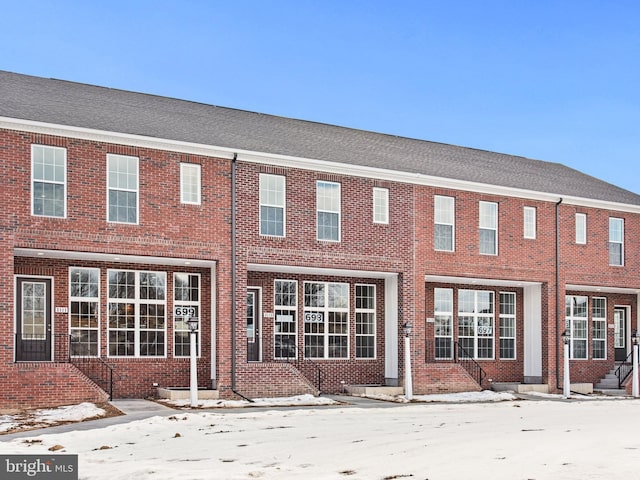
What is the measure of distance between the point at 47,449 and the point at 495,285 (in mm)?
20312

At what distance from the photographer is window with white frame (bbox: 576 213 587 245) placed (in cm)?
3284

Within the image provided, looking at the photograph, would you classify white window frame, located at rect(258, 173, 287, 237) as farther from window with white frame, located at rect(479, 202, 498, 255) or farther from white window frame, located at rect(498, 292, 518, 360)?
white window frame, located at rect(498, 292, 518, 360)

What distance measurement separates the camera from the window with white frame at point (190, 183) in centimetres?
2484

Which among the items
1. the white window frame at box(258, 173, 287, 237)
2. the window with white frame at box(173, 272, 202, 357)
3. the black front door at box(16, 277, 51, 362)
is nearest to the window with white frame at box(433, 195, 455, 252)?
the white window frame at box(258, 173, 287, 237)

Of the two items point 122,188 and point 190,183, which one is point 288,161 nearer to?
point 190,183

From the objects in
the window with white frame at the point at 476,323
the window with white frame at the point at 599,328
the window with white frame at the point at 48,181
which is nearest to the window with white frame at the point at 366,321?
the window with white frame at the point at 476,323

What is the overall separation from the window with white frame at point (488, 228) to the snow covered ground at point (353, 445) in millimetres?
8994

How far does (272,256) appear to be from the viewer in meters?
26.1

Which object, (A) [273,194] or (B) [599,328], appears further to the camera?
(B) [599,328]

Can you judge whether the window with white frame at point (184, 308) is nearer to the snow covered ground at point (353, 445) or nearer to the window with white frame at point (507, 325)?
the snow covered ground at point (353, 445)

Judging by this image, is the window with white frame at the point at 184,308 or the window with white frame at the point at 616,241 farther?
the window with white frame at the point at 616,241

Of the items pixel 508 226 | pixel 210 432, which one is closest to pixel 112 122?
pixel 210 432

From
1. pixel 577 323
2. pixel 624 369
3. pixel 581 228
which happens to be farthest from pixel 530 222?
pixel 624 369

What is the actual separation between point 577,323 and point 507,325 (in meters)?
3.26
